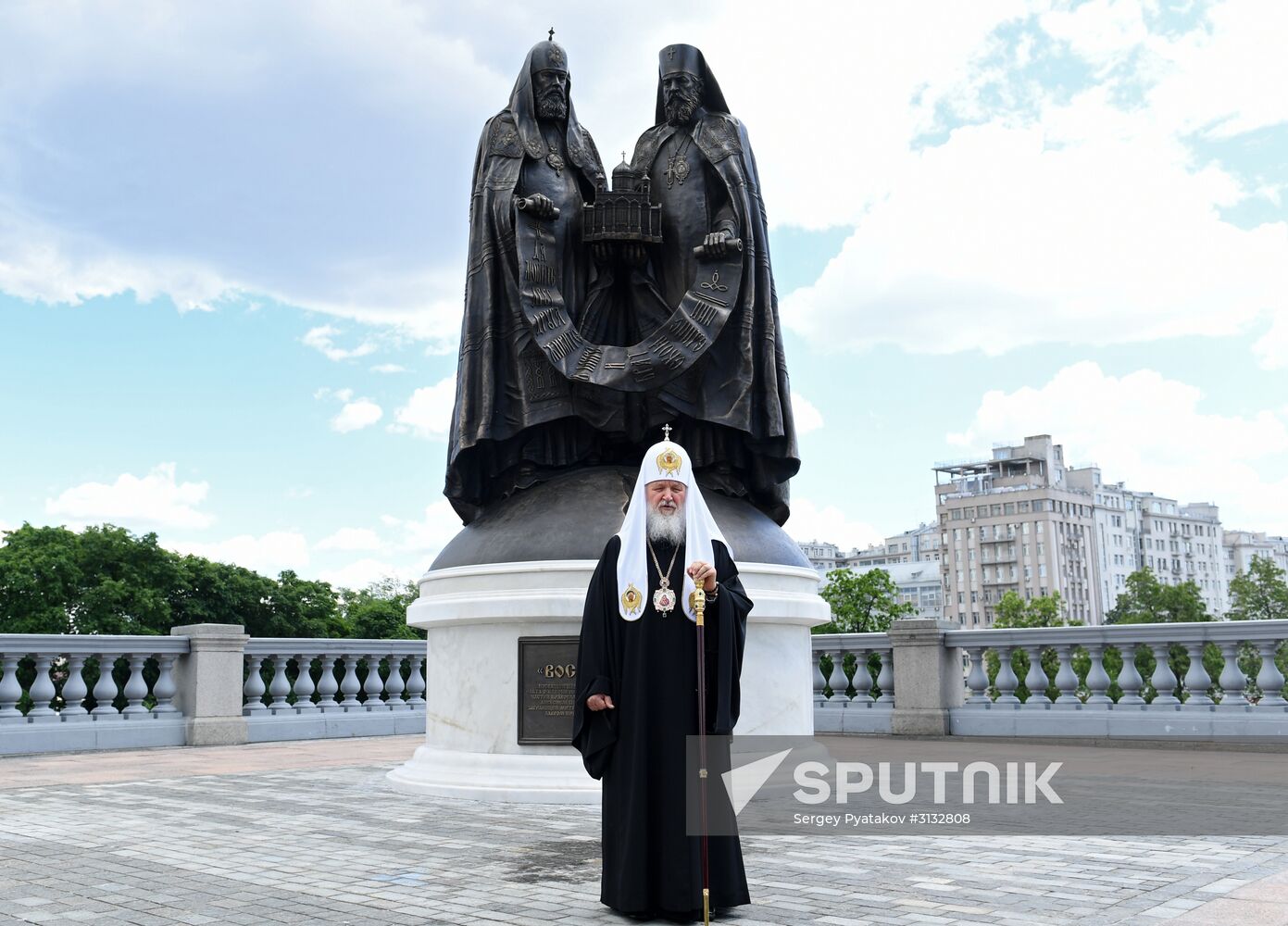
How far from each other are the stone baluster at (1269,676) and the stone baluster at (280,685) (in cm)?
1113

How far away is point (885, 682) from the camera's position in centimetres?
1512

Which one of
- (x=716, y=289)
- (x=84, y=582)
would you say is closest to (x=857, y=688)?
(x=716, y=289)

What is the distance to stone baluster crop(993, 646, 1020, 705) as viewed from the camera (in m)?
13.9

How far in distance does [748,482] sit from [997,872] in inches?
223

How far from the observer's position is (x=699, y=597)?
18.5 ft

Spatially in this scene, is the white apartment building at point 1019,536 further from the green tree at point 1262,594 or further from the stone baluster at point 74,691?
the stone baluster at point 74,691

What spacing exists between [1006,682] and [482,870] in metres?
9.10

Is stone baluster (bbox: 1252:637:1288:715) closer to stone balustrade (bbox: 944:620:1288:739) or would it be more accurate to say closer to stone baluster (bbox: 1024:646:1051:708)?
stone balustrade (bbox: 944:620:1288:739)

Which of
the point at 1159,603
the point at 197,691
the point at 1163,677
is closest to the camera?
the point at 1163,677

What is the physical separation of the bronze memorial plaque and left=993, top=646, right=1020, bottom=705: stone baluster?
20.8 ft

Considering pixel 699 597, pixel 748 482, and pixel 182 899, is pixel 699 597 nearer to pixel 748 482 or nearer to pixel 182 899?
pixel 182 899

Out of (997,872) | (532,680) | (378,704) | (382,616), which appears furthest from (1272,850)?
(382,616)

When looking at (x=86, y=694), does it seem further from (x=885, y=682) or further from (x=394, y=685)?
(x=885, y=682)

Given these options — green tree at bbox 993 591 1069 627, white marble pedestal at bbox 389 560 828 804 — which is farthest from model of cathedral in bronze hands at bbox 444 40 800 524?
green tree at bbox 993 591 1069 627
